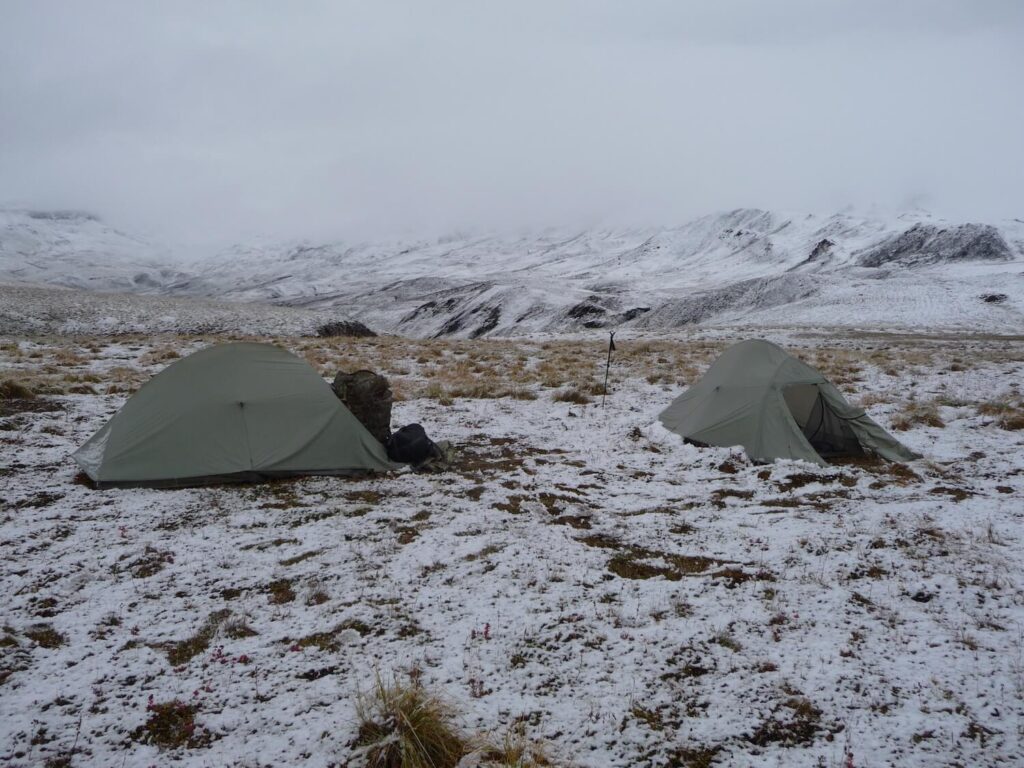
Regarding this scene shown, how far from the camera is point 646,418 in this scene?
14328 mm

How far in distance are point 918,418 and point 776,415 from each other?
5197 mm

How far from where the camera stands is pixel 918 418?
1351cm

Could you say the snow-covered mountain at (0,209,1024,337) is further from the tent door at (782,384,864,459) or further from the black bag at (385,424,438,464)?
the black bag at (385,424,438,464)

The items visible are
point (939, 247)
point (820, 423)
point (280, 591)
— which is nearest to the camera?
point (280, 591)

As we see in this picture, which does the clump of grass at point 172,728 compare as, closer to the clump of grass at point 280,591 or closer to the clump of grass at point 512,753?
the clump of grass at point 280,591

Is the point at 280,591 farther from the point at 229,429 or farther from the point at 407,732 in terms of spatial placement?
the point at 229,429

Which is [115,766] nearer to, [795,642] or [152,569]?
[152,569]

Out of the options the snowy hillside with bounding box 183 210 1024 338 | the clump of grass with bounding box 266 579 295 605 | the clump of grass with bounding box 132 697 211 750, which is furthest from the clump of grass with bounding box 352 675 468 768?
the snowy hillside with bounding box 183 210 1024 338

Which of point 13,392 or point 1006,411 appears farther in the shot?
point 13,392

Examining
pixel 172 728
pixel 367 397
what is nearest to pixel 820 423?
pixel 367 397

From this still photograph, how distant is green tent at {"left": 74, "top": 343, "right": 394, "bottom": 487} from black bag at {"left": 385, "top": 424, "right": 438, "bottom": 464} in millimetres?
261

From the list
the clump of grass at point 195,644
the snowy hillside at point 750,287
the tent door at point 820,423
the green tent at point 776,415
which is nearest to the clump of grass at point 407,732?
the clump of grass at point 195,644

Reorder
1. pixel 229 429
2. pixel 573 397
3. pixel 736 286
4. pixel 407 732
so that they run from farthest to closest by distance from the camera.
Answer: pixel 736 286 → pixel 573 397 → pixel 229 429 → pixel 407 732

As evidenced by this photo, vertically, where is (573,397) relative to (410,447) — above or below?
below
